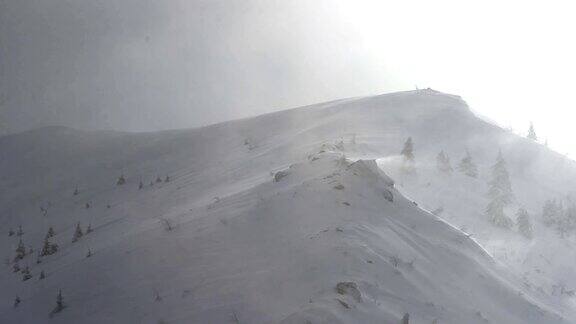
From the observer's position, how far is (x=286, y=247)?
12.0 metres

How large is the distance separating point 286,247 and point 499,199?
15.3 m

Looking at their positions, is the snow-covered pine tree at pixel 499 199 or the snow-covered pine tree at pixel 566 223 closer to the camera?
the snow-covered pine tree at pixel 499 199

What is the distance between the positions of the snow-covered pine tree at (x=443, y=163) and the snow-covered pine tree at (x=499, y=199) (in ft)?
7.04

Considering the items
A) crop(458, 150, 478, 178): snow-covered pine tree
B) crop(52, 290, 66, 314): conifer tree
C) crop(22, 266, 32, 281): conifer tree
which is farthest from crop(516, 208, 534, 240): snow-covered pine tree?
crop(22, 266, 32, 281): conifer tree

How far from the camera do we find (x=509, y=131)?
36.1 m

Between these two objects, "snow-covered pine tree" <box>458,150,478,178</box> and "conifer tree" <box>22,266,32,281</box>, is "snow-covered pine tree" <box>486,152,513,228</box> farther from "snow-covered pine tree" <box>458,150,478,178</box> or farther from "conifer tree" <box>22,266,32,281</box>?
"conifer tree" <box>22,266,32,281</box>

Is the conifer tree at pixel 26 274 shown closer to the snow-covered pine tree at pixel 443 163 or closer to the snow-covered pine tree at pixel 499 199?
the snow-covered pine tree at pixel 499 199

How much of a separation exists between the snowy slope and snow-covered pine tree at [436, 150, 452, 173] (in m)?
0.77

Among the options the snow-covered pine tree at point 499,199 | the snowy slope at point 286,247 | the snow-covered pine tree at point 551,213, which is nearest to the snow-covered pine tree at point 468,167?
the snowy slope at point 286,247

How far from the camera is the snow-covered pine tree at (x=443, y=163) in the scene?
26.7m

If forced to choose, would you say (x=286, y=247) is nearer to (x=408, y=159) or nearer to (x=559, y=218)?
(x=408, y=159)

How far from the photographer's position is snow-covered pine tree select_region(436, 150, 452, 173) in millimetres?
26656

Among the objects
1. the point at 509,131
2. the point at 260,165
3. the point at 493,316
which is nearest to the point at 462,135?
the point at 509,131

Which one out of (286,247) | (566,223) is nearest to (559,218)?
Result: (566,223)
